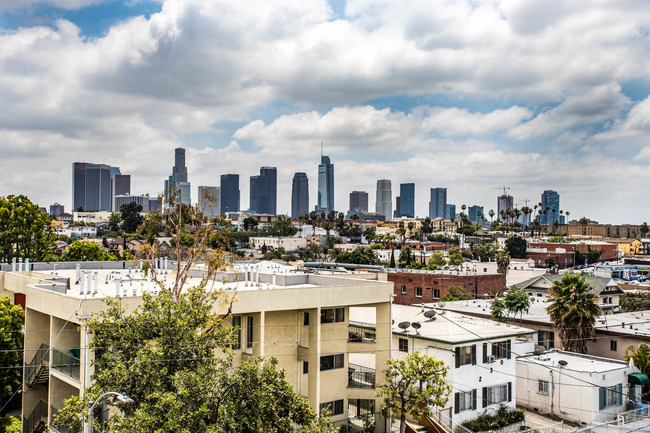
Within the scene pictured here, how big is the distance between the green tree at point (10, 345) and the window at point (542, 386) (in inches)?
1239

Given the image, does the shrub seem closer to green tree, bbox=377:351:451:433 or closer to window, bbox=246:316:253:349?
green tree, bbox=377:351:451:433

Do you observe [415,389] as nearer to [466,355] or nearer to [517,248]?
[466,355]

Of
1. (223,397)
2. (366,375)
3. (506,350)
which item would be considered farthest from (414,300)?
(223,397)

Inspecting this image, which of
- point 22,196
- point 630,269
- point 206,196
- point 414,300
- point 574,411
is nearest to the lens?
point 206,196

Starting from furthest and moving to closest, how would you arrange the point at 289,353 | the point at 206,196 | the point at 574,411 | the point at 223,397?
1. the point at 574,411
2. the point at 289,353
3. the point at 206,196
4. the point at 223,397

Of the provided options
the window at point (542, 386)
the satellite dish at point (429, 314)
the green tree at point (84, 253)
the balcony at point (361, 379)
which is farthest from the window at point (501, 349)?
the green tree at point (84, 253)

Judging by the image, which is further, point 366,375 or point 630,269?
point 630,269

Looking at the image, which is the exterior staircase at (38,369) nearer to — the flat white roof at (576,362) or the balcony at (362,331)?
the balcony at (362,331)

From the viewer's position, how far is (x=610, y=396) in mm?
35344

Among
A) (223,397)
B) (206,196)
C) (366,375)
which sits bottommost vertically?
(366,375)

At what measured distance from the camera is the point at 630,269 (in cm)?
12131

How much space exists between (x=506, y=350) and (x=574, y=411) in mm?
5627

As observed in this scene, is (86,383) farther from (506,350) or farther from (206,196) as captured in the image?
(506,350)

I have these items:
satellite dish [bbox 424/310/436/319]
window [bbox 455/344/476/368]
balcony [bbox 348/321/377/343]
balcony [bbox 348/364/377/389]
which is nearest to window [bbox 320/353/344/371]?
balcony [bbox 348/364/377/389]
